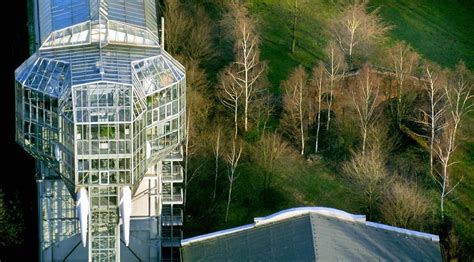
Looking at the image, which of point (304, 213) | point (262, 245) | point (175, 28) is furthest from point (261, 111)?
point (262, 245)

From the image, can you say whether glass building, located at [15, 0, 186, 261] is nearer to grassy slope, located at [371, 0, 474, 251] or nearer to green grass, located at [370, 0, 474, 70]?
grassy slope, located at [371, 0, 474, 251]

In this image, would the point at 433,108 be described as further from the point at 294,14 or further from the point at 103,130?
the point at 103,130

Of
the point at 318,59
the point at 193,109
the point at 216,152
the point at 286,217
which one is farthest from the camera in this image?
the point at 318,59

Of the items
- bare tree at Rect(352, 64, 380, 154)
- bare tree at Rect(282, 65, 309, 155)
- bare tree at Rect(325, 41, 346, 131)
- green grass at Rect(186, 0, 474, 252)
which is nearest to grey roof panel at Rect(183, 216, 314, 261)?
green grass at Rect(186, 0, 474, 252)

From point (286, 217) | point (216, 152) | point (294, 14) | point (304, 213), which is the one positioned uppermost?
point (294, 14)

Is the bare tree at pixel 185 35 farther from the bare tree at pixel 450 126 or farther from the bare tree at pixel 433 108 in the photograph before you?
the bare tree at pixel 450 126

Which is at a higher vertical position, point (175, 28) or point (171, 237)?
point (175, 28)

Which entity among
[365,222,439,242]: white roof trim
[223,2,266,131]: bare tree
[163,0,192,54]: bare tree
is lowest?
[365,222,439,242]: white roof trim
